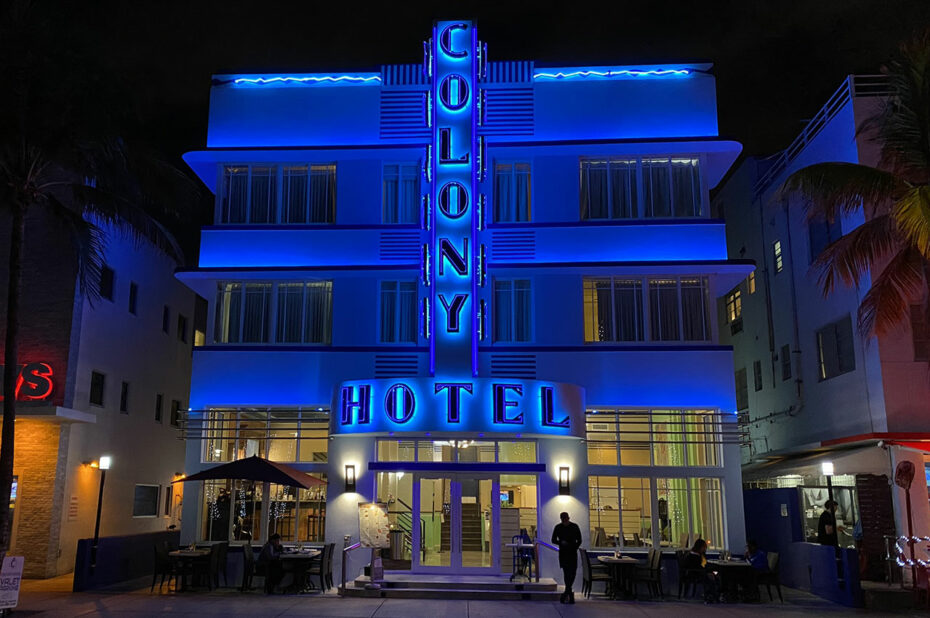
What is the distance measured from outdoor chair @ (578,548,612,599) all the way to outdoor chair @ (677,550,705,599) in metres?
1.68

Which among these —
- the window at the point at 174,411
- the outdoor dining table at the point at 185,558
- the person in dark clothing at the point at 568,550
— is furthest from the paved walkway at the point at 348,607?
the window at the point at 174,411

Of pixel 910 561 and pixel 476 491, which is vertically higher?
pixel 476 491

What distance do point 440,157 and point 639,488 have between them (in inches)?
390

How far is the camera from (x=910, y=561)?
60.8 feet

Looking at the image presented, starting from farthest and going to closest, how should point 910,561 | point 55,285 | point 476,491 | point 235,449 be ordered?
point 55,285 → point 235,449 → point 476,491 → point 910,561

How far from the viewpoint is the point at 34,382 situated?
75.8 feet

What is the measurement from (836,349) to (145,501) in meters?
23.7

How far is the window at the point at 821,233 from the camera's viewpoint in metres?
24.2

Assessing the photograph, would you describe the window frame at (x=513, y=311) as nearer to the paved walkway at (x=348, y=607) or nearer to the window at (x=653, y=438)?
the window at (x=653, y=438)

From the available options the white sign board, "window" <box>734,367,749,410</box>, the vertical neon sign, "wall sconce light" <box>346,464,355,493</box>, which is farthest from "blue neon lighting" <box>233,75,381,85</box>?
"window" <box>734,367,749,410</box>

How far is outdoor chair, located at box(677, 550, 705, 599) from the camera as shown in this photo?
19.0m

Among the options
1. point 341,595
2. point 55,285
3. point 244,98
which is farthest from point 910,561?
point 55,285

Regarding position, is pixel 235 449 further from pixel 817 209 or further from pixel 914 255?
pixel 914 255

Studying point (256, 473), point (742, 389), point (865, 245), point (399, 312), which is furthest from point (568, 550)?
point (742, 389)
